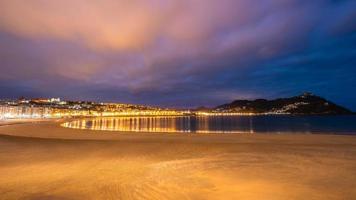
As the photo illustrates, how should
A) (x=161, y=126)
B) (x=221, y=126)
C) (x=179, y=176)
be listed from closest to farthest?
(x=179, y=176)
(x=161, y=126)
(x=221, y=126)

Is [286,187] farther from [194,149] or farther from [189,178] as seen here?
[194,149]

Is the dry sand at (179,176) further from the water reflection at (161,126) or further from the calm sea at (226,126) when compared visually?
the calm sea at (226,126)

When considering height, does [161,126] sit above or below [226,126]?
above

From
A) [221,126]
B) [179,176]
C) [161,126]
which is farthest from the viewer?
[221,126]

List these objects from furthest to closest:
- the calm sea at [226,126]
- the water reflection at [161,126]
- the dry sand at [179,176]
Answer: the calm sea at [226,126] < the water reflection at [161,126] < the dry sand at [179,176]

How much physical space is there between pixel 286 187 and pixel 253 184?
0.88 meters

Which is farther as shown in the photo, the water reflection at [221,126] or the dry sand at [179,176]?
the water reflection at [221,126]

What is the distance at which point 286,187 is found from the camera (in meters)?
7.94

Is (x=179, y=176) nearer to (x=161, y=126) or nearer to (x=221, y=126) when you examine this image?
(x=161, y=126)

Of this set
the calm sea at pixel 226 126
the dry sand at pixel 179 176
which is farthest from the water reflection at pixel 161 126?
the dry sand at pixel 179 176

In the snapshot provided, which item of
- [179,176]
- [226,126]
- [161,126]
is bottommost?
[179,176]

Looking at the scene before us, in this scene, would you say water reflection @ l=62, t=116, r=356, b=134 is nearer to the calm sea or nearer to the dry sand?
the calm sea

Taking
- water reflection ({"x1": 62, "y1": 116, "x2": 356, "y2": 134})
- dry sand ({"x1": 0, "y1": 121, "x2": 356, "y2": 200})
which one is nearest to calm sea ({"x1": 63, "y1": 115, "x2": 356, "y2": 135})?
water reflection ({"x1": 62, "y1": 116, "x2": 356, "y2": 134})

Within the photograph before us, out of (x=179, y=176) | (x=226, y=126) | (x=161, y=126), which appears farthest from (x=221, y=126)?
(x=179, y=176)
